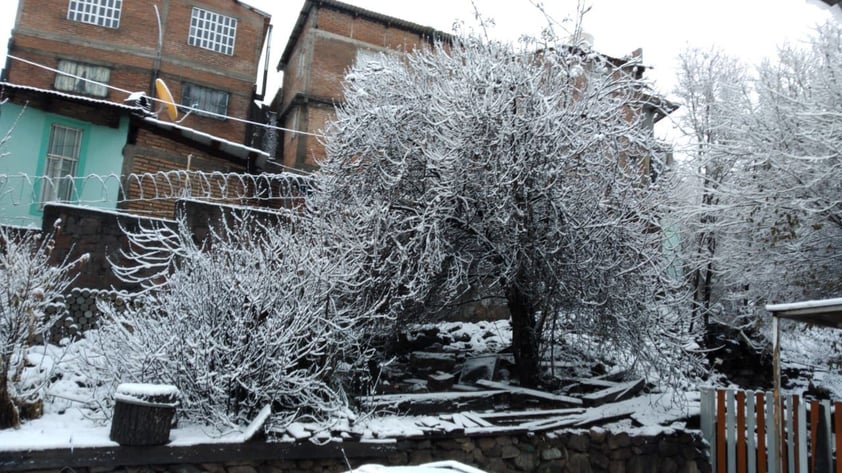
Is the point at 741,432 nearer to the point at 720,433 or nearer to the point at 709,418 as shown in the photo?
the point at 720,433

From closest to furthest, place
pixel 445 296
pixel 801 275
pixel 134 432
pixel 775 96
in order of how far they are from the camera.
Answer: pixel 134 432 → pixel 445 296 → pixel 801 275 → pixel 775 96

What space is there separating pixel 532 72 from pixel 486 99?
139 centimetres

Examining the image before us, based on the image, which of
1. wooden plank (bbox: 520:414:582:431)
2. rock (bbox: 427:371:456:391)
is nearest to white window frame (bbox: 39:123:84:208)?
rock (bbox: 427:371:456:391)

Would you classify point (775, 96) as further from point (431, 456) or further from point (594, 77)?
point (431, 456)

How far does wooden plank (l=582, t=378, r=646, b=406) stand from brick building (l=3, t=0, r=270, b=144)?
16719mm

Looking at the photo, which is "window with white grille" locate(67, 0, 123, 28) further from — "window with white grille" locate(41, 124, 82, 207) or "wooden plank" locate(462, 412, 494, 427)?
"wooden plank" locate(462, 412, 494, 427)

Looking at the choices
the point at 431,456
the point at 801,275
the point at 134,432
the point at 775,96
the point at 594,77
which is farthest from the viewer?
the point at 775,96

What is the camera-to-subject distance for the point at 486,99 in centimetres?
827

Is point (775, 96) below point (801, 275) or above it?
above

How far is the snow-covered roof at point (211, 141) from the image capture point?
48.2ft

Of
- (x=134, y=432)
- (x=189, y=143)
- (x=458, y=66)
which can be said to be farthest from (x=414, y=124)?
(x=189, y=143)

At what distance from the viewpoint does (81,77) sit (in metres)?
19.8

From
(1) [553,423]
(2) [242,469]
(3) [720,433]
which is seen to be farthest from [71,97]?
(3) [720,433]

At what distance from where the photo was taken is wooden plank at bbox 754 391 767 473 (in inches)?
287
